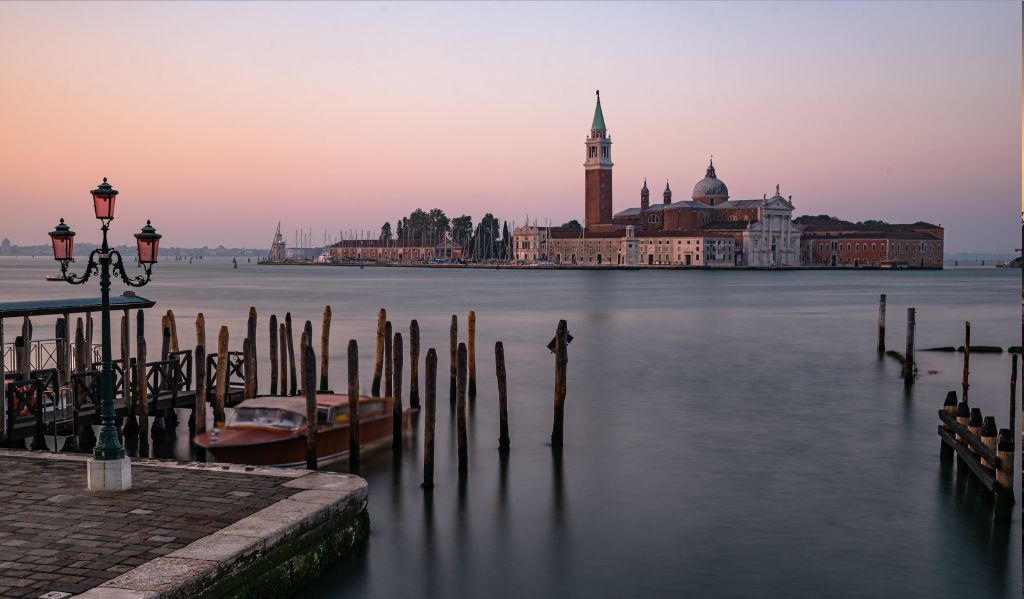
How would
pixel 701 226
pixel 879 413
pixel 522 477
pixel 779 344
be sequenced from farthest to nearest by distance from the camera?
pixel 701 226
pixel 779 344
pixel 879 413
pixel 522 477

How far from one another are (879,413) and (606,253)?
509 feet

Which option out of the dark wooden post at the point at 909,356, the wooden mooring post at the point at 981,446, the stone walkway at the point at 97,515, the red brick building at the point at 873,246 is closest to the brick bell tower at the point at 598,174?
the red brick building at the point at 873,246

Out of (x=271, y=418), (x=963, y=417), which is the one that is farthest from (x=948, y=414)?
(x=271, y=418)

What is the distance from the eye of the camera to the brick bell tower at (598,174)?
550ft

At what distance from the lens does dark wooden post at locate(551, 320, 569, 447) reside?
59.6 ft

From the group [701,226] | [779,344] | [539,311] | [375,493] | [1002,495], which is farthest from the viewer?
[701,226]

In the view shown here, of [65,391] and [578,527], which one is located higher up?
[65,391]

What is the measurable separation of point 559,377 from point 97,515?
9187mm

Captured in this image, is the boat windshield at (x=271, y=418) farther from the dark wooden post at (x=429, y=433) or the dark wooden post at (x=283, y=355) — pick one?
the dark wooden post at (x=283, y=355)

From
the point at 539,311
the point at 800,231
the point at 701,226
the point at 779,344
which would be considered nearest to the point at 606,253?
the point at 701,226

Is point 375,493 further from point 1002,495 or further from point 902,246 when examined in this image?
point 902,246

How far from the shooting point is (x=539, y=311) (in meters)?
66.4

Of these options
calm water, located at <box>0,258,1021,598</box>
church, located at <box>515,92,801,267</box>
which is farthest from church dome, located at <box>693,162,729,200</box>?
calm water, located at <box>0,258,1021,598</box>

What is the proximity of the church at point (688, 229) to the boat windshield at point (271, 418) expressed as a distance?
503ft
